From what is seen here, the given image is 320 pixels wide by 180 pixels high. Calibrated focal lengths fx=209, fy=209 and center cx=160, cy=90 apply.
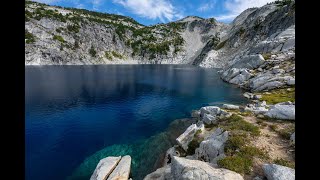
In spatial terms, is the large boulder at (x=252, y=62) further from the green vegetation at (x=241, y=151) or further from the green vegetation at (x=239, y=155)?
the green vegetation at (x=239, y=155)

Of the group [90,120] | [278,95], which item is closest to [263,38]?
[278,95]

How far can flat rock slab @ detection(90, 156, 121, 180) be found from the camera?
21172mm

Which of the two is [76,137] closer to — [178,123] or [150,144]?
[150,144]

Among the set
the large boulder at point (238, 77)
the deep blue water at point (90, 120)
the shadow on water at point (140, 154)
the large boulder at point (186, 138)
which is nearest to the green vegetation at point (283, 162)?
the large boulder at point (186, 138)

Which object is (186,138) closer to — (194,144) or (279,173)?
(194,144)

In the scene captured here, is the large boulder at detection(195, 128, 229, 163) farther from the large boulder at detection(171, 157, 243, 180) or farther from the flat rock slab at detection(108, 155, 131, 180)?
the flat rock slab at detection(108, 155, 131, 180)

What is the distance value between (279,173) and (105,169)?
16.2 meters

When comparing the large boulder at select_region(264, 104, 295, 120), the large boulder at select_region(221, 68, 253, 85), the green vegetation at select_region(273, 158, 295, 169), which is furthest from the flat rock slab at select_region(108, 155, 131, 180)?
the large boulder at select_region(221, 68, 253, 85)

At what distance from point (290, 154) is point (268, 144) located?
2.23 metres

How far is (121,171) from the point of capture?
73.3 feet

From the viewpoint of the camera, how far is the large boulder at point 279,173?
13.6m

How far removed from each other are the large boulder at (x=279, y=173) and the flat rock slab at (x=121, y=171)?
13626mm

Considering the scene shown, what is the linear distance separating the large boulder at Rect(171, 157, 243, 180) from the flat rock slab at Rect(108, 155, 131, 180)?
7900 mm
